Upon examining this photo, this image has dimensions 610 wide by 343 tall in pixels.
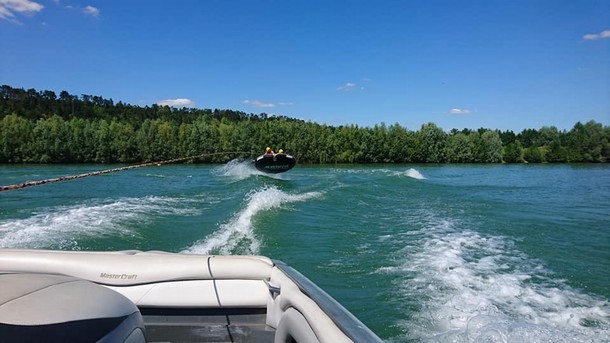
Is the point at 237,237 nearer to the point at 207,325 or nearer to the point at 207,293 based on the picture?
the point at 207,293

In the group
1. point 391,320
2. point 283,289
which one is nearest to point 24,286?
point 283,289

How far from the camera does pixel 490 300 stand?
5578 mm

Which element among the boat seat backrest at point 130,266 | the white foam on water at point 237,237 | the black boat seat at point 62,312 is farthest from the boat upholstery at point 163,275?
the white foam on water at point 237,237

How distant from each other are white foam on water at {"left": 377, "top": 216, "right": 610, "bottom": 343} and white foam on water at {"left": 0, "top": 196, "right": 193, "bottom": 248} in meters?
6.21

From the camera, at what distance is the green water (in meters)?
5.02

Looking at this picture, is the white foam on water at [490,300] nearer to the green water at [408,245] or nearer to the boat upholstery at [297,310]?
the green water at [408,245]

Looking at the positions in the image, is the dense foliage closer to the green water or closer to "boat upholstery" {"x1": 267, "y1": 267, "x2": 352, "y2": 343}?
the green water

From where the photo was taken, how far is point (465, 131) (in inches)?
3457

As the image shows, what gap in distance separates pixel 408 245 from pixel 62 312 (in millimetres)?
7935

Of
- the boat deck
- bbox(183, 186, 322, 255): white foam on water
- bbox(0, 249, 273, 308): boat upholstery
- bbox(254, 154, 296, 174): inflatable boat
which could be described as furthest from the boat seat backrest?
bbox(254, 154, 296, 174): inflatable boat

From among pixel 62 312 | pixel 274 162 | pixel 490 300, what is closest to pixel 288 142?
pixel 274 162

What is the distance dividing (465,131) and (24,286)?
9285cm

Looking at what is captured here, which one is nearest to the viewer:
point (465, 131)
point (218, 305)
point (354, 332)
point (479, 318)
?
point (354, 332)

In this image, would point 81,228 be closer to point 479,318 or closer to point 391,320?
point 391,320
